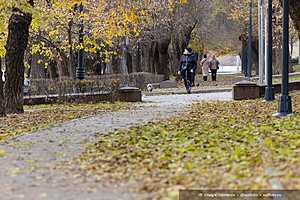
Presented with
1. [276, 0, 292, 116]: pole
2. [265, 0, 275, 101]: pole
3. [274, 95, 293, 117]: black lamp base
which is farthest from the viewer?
[265, 0, 275, 101]: pole

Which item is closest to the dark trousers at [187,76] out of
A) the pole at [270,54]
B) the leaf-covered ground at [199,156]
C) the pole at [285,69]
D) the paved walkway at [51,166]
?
the pole at [270,54]

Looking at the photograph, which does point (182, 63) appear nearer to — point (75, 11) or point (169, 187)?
point (75, 11)

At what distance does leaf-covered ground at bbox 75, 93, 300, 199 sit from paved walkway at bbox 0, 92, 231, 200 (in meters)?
0.32

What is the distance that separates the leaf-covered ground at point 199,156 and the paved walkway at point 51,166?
324 mm

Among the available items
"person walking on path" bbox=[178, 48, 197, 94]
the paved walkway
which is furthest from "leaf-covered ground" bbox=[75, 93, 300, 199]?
"person walking on path" bbox=[178, 48, 197, 94]

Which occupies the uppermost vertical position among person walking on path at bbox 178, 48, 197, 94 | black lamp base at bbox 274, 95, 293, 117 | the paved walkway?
person walking on path at bbox 178, 48, 197, 94

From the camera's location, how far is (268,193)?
6773mm

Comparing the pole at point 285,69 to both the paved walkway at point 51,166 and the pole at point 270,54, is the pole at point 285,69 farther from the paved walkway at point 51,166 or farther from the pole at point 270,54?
the pole at point 270,54

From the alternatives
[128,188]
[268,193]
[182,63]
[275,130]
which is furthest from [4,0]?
[182,63]

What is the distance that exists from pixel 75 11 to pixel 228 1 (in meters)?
21.1

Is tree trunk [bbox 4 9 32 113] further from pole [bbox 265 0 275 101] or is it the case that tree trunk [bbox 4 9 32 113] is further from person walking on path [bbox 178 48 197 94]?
person walking on path [bbox 178 48 197 94]

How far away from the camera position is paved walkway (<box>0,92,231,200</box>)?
288 inches

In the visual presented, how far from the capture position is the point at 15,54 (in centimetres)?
→ 2086

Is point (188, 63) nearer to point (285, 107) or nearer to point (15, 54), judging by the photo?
point (15, 54)
